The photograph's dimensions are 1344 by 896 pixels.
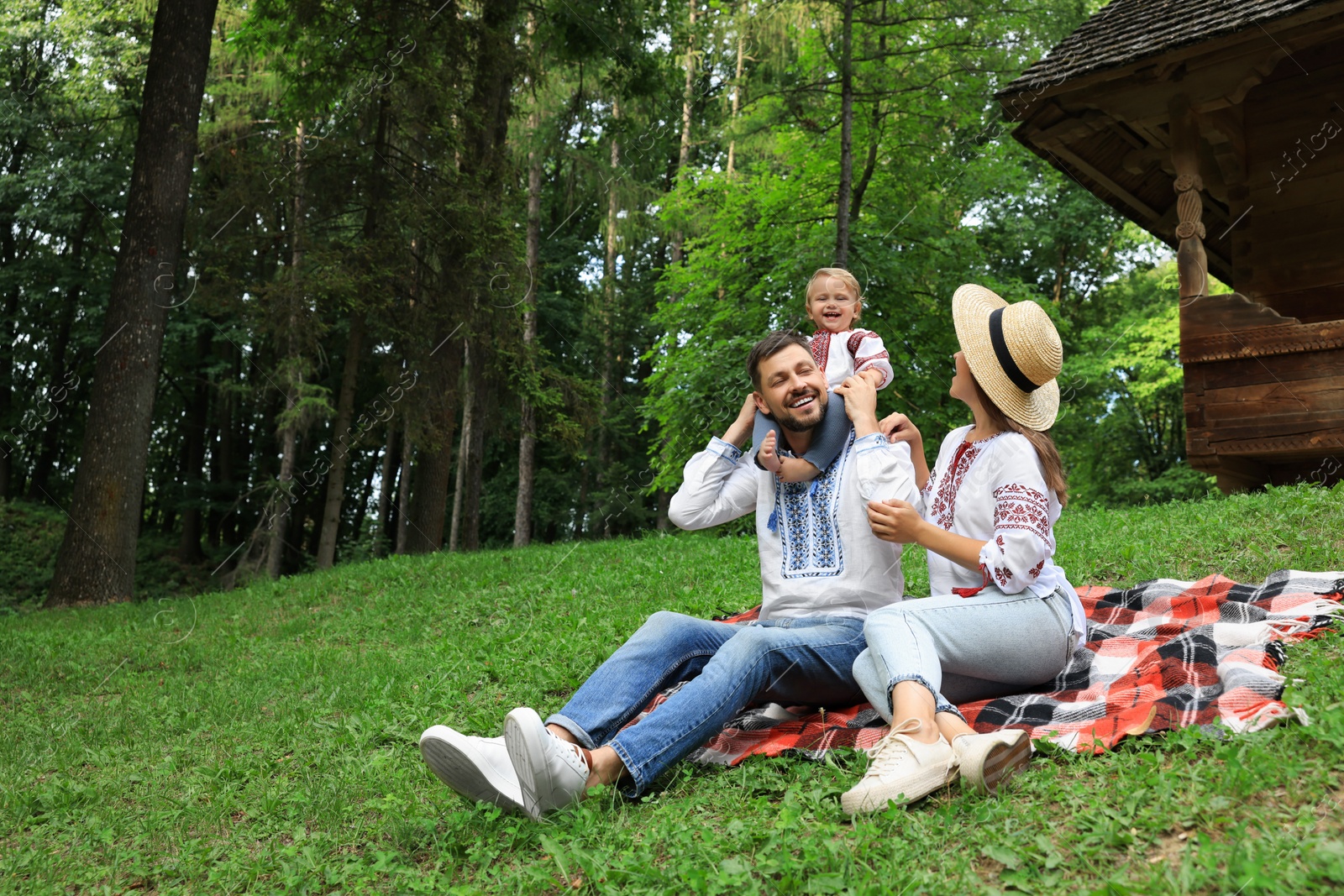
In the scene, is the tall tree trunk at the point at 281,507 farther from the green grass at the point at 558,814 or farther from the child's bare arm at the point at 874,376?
the child's bare arm at the point at 874,376

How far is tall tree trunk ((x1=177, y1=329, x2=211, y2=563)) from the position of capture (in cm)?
2466

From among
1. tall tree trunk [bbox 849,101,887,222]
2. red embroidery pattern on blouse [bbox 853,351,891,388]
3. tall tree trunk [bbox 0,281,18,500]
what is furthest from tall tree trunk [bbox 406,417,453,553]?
tall tree trunk [bbox 0,281,18,500]

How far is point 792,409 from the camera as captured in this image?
379 centimetres

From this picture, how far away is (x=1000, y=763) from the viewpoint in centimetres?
291

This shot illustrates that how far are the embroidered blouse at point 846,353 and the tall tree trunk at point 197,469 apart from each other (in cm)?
2163

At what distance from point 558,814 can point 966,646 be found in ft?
4.84

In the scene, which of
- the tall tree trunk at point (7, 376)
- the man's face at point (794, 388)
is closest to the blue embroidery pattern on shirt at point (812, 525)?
the man's face at point (794, 388)

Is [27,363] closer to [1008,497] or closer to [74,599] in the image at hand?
[74,599]

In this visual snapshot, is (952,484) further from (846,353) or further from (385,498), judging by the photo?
(385,498)

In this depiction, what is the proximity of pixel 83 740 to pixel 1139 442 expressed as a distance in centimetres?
2605

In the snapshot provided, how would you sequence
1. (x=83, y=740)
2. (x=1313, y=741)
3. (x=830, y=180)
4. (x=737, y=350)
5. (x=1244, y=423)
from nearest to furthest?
(x=1313, y=741) < (x=83, y=740) < (x=1244, y=423) < (x=737, y=350) < (x=830, y=180)

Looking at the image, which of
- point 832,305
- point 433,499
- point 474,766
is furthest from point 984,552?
point 433,499

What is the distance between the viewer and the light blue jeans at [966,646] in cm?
322

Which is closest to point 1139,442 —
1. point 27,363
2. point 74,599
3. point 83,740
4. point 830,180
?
point 830,180
